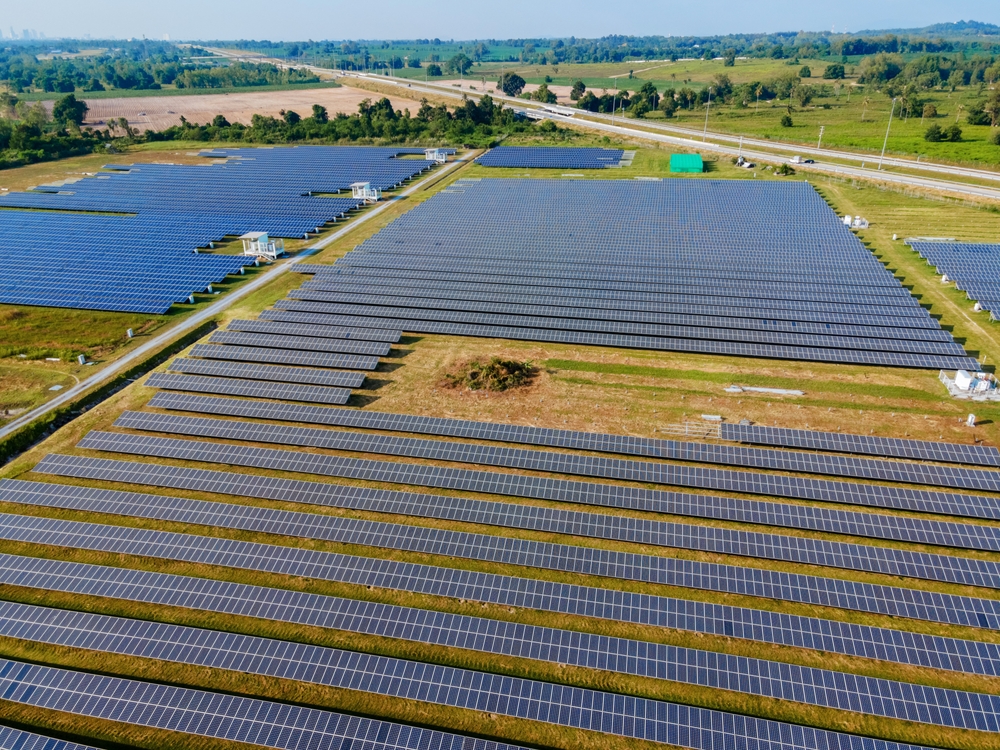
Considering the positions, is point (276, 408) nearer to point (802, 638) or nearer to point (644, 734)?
point (644, 734)

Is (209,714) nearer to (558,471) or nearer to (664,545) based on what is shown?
(558,471)

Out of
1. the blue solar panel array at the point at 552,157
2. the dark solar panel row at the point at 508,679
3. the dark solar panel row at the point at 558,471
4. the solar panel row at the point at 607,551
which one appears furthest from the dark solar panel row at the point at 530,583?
the blue solar panel array at the point at 552,157

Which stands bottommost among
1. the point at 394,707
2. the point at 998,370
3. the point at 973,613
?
the point at 394,707

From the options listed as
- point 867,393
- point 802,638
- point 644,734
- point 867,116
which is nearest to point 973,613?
point 802,638

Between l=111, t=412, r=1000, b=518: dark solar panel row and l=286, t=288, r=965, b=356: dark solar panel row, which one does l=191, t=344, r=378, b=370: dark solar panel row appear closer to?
l=286, t=288, r=965, b=356: dark solar panel row

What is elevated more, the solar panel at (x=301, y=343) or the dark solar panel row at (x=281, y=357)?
the solar panel at (x=301, y=343)

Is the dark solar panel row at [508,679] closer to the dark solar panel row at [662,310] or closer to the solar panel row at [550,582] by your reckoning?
the solar panel row at [550,582]
